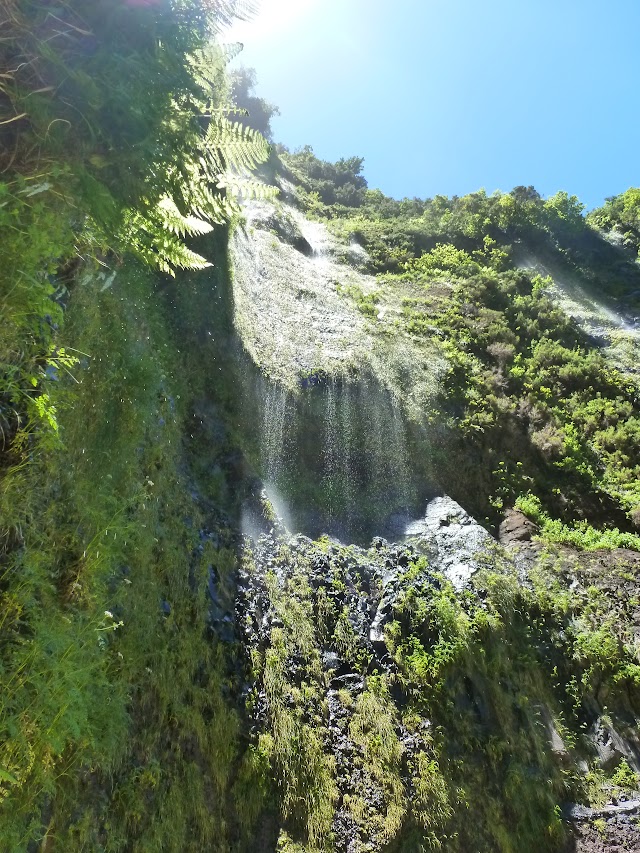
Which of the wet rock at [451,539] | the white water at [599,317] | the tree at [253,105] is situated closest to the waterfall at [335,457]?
the wet rock at [451,539]

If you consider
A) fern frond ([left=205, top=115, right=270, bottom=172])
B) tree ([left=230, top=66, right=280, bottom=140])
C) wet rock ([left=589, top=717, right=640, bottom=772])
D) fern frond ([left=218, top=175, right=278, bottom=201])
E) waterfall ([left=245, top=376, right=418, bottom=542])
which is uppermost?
tree ([left=230, top=66, right=280, bottom=140])

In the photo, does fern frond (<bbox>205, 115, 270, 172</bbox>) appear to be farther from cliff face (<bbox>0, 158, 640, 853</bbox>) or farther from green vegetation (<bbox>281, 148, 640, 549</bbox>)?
green vegetation (<bbox>281, 148, 640, 549</bbox>)

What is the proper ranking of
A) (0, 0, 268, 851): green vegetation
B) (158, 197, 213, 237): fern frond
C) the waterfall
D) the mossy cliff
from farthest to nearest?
the waterfall
(158, 197, 213, 237): fern frond
the mossy cliff
(0, 0, 268, 851): green vegetation

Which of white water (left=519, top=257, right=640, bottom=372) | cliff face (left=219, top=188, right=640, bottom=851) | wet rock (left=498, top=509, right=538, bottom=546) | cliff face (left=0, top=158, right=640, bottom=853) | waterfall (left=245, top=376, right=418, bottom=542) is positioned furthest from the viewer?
white water (left=519, top=257, right=640, bottom=372)

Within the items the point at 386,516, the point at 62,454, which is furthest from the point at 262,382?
the point at 62,454

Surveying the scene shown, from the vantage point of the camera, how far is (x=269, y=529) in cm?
725

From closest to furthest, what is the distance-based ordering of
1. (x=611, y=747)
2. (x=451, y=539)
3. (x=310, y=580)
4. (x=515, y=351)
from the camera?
(x=611, y=747) → (x=310, y=580) → (x=451, y=539) → (x=515, y=351)

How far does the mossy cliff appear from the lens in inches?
91.5

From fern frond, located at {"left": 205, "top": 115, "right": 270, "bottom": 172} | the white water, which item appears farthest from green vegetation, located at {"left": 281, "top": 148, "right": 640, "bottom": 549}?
fern frond, located at {"left": 205, "top": 115, "right": 270, "bottom": 172}

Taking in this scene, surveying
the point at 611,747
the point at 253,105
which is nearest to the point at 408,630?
the point at 611,747

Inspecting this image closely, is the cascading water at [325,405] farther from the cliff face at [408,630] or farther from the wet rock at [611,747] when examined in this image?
the wet rock at [611,747]

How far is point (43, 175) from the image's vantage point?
1.96 m

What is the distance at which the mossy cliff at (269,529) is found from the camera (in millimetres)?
2324

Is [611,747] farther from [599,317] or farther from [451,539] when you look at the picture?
[599,317]
